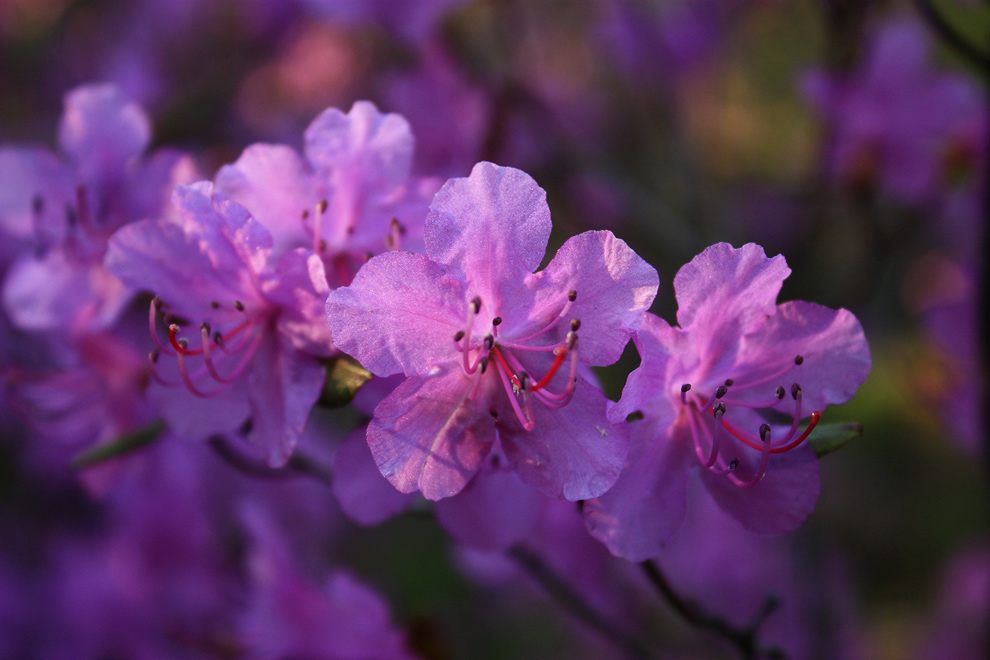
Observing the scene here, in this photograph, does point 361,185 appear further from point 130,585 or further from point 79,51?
point 79,51

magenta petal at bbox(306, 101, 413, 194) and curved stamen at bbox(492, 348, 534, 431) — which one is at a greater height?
magenta petal at bbox(306, 101, 413, 194)

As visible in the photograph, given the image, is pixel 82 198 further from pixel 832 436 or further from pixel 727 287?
pixel 832 436

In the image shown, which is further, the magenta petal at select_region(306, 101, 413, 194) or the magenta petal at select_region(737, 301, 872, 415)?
the magenta petal at select_region(306, 101, 413, 194)

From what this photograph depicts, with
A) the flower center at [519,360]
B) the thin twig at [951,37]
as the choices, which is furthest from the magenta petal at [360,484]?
the thin twig at [951,37]

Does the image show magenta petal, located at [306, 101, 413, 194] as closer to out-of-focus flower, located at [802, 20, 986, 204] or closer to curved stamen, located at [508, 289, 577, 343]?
curved stamen, located at [508, 289, 577, 343]

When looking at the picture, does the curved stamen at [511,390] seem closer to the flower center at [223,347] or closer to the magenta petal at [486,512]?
the magenta petal at [486,512]

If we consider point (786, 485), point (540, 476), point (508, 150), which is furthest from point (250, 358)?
point (508, 150)

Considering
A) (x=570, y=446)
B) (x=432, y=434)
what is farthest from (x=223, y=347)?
(x=570, y=446)

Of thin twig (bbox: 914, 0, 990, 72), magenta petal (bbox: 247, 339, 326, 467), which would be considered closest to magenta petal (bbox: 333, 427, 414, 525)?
magenta petal (bbox: 247, 339, 326, 467)
